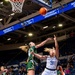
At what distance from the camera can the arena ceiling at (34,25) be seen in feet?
43.1

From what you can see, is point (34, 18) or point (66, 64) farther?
point (66, 64)

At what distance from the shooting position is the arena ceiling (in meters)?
13.1

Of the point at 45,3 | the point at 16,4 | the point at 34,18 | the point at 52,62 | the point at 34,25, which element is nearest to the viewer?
the point at 52,62

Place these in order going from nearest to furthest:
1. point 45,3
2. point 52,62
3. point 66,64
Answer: point 52,62, point 45,3, point 66,64

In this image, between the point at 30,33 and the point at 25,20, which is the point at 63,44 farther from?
the point at 25,20

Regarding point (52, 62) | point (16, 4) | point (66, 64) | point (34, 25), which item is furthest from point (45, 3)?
point (34, 25)

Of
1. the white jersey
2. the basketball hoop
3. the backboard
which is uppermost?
the backboard

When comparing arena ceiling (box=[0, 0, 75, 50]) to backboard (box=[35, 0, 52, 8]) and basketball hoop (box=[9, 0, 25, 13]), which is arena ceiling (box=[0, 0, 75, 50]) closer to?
backboard (box=[35, 0, 52, 8])

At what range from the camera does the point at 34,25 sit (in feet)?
52.9

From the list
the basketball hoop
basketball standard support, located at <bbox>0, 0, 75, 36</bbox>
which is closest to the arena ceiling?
basketball standard support, located at <bbox>0, 0, 75, 36</bbox>

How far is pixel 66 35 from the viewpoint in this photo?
16203 mm

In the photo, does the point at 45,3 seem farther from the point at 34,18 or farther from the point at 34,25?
the point at 34,25

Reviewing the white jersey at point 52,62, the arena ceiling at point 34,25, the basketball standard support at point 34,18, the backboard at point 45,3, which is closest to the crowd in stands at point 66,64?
the arena ceiling at point 34,25

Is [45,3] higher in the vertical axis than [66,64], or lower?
higher
